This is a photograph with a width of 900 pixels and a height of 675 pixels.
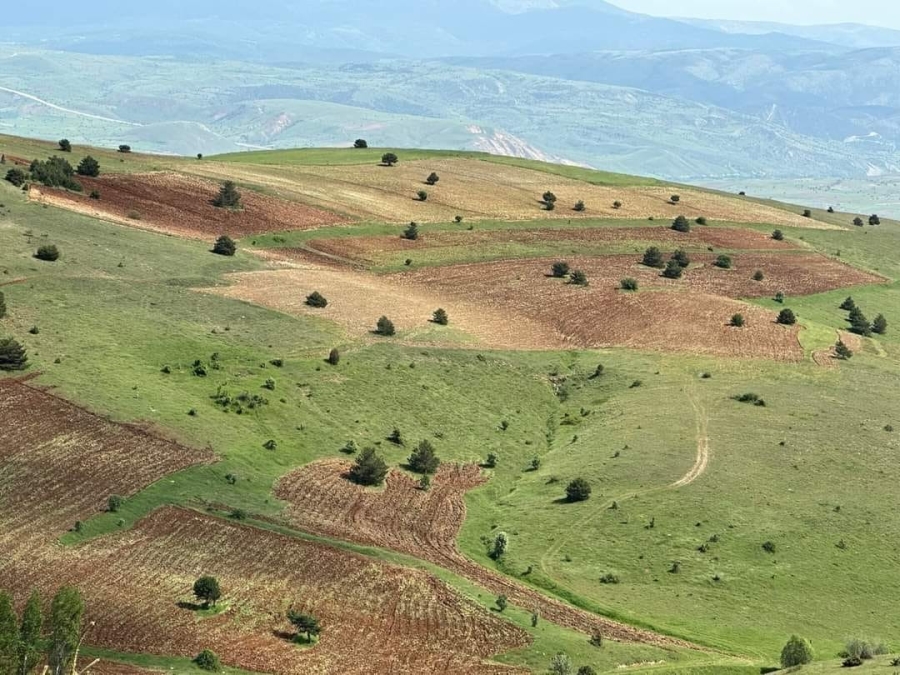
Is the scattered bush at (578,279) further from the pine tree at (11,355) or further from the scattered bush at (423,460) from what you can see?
the pine tree at (11,355)

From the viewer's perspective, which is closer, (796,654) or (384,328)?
(796,654)

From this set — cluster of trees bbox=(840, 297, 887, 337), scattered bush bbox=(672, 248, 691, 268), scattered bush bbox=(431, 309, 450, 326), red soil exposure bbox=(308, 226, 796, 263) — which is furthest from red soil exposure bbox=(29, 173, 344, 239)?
cluster of trees bbox=(840, 297, 887, 337)

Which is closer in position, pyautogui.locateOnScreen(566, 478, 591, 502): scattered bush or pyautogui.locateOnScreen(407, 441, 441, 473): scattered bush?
Result: pyautogui.locateOnScreen(566, 478, 591, 502): scattered bush

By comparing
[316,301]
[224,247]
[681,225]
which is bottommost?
[316,301]

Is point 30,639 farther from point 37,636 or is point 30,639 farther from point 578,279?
point 578,279

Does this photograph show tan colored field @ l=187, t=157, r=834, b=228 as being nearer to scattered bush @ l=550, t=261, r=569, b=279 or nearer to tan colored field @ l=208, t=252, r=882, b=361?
tan colored field @ l=208, t=252, r=882, b=361

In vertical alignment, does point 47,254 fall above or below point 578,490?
above

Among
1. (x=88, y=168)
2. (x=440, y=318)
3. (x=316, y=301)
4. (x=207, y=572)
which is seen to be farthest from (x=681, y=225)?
(x=207, y=572)

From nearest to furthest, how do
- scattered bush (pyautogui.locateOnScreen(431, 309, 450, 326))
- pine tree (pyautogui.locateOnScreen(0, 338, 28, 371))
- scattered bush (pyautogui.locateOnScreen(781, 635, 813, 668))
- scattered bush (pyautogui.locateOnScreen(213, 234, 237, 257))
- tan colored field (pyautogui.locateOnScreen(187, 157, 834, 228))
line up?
1. scattered bush (pyautogui.locateOnScreen(781, 635, 813, 668))
2. pine tree (pyautogui.locateOnScreen(0, 338, 28, 371))
3. scattered bush (pyautogui.locateOnScreen(431, 309, 450, 326))
4. scattered bush (pyautogui.locateOnScreen(213, 234, 237, 257))
5. tan colored field (pyautogui.locateOnScreen(187, 157, 834, 228))
